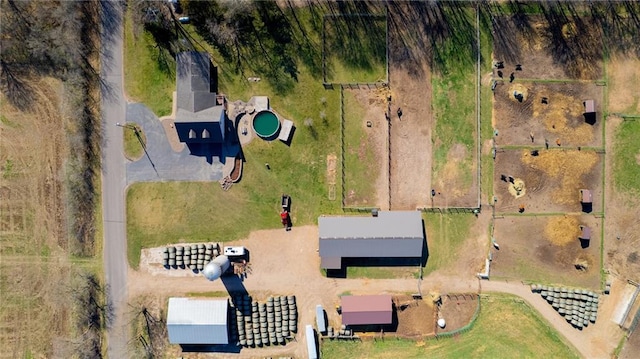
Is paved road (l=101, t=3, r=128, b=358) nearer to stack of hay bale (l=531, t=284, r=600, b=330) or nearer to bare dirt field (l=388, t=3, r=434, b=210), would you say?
bare dirt field (l=388, t=3, r=434, b=210)

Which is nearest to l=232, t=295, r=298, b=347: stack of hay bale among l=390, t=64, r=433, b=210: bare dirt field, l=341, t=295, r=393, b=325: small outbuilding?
l=341, t=295, r=393, b=325: small outbuilding

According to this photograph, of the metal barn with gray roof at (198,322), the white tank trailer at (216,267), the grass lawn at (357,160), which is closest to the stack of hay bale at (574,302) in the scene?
the grass lawn at (357,160)

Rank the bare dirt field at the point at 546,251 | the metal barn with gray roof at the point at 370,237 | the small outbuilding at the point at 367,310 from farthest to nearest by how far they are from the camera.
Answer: the bare dirt field at the point at 546,251 → the small outbuilding at the point at 367,310 → the metal barn with gray roof at the point at 370,237

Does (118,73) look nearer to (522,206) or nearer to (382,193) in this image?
(382,193)

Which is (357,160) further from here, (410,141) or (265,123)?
(265,123)

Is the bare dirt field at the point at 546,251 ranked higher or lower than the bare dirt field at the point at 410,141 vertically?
lower

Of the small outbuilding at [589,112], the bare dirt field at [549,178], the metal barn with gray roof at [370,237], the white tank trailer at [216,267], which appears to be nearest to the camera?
the white tank trailer at [216,267]

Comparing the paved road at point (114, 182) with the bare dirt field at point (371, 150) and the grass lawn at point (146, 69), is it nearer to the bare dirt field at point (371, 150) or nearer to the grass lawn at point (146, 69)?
the grass lawn at point (146, 69)
